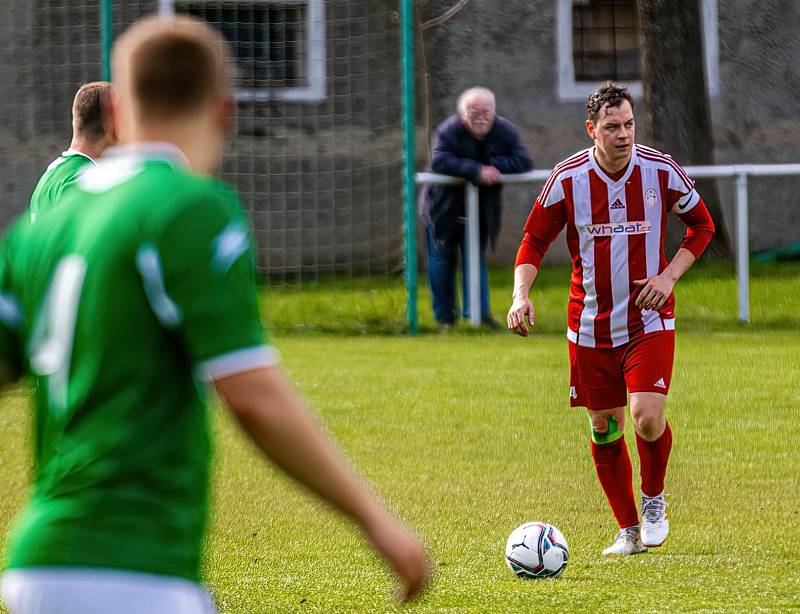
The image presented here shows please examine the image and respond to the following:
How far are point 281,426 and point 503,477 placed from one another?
5.93 metres

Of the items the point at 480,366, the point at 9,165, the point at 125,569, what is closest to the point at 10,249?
the point at 125,569

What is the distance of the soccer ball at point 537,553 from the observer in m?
5.74

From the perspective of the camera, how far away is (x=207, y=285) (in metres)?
2.21

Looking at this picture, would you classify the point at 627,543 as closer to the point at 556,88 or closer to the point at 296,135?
the point at 296,135

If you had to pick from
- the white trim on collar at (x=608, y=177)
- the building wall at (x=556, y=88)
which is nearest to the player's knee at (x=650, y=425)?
the white trim on collar at (x=608, y=177)

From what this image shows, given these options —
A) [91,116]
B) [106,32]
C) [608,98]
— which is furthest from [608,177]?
[106,32]

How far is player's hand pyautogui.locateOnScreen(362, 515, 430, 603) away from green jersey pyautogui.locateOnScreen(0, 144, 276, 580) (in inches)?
11.4

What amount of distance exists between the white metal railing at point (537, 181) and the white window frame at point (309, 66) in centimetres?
311

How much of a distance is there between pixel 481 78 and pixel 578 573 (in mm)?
13479

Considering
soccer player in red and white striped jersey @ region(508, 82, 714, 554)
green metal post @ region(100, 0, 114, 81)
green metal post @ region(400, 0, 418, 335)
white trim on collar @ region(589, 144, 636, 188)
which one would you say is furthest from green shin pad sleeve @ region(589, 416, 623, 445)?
green metal post @ region(100, 0, 114, 81)

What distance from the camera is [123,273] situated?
7.31ft

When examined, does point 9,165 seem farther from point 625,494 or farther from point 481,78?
point 625,494

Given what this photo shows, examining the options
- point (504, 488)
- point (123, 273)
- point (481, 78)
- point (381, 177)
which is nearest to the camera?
point (123, 273)

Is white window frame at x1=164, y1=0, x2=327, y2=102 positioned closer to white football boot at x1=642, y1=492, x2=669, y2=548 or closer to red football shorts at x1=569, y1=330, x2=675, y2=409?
red football shorts at x1=569, y1=330, x2=675, y2=409
